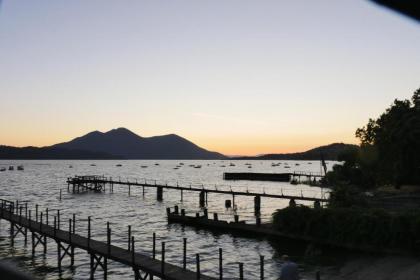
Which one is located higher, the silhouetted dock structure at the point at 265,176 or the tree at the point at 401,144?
the tree at the point at 401,144

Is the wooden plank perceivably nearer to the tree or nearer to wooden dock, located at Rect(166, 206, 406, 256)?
wooden dock, located at Rect(166, 206, 406, 256)

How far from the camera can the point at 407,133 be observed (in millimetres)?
69438

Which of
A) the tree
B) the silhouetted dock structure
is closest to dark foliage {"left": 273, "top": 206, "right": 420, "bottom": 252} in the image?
the tree

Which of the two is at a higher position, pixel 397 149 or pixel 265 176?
pixel 397 149

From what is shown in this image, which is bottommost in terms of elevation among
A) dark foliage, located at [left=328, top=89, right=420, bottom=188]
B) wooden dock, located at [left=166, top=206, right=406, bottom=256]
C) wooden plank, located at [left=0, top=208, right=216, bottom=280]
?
wooden dock, located at [left=166, top=206, right=406, bottom=256]

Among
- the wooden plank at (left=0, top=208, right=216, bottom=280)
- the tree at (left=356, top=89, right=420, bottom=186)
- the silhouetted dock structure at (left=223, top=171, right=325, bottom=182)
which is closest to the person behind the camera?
the wooden plank at (left=0, top=208, right=216, bottom=280)

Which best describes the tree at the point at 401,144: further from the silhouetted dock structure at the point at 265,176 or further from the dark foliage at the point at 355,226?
the silhouetted dock structure at the point at 265,176

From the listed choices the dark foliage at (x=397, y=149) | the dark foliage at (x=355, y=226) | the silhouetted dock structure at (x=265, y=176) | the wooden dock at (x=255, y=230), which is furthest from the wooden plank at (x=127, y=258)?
the silhouetted dock structure at (x=265, y=176)

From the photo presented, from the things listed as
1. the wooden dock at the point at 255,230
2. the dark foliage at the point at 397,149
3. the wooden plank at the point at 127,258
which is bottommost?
the wooden dock at the point at 255,230

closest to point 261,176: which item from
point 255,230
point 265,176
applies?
point 265,176

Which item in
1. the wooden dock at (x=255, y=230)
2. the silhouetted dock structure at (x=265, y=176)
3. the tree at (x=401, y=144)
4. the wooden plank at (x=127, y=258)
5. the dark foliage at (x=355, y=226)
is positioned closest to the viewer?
the wooden plank at (x=127, y=258)

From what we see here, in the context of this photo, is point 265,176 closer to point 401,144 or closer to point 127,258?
point 401,144

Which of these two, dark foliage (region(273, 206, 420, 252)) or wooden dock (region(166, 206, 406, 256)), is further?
wooden dock (region(166, 206, 406, 256))

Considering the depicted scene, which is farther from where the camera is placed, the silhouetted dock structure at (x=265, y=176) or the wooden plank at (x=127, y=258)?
the silhouetted dock structure at (x=265, y=176)
